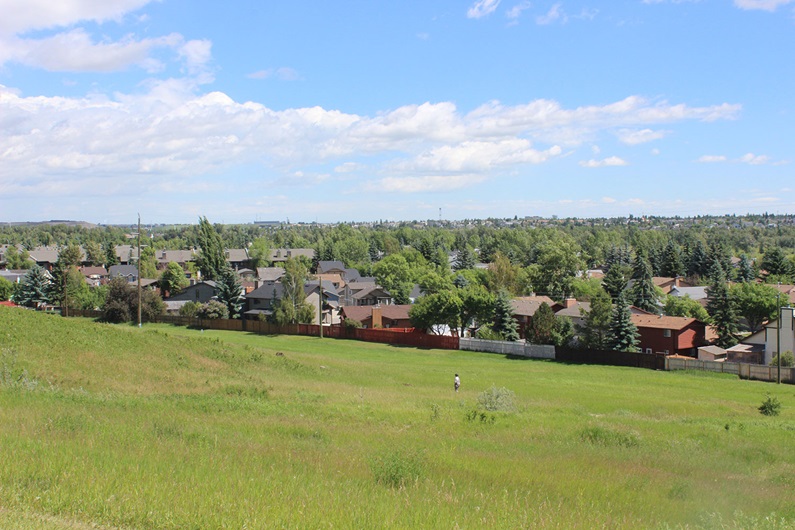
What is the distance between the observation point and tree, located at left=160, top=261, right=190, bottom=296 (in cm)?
10938

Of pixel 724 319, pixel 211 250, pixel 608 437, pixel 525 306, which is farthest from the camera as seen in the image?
pixel 211 250

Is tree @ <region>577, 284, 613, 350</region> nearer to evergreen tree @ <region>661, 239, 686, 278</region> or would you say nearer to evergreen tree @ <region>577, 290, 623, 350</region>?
evergreen tree @ <region>577, 290, 623, 350</region>

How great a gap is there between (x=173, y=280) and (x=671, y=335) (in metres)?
78.1

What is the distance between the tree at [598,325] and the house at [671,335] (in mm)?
5121

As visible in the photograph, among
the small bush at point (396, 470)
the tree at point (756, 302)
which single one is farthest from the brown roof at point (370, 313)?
the small bush at point (396, 470)

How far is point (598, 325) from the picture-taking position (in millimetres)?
59250

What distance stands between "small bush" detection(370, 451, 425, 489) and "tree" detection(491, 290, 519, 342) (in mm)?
56193

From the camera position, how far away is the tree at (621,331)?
58.6 m

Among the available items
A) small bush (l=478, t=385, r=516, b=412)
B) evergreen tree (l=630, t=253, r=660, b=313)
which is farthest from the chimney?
small bush (l=478, t=385, r=516, b=412)

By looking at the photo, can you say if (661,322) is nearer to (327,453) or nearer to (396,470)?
(327,453)

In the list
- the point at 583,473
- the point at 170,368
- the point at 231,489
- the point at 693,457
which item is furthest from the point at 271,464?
the point at 170,368

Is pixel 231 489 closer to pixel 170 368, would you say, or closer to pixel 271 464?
pixel 271 464

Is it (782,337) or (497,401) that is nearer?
(497,401)

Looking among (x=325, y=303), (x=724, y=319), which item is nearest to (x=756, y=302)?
(x=724, y=319)
